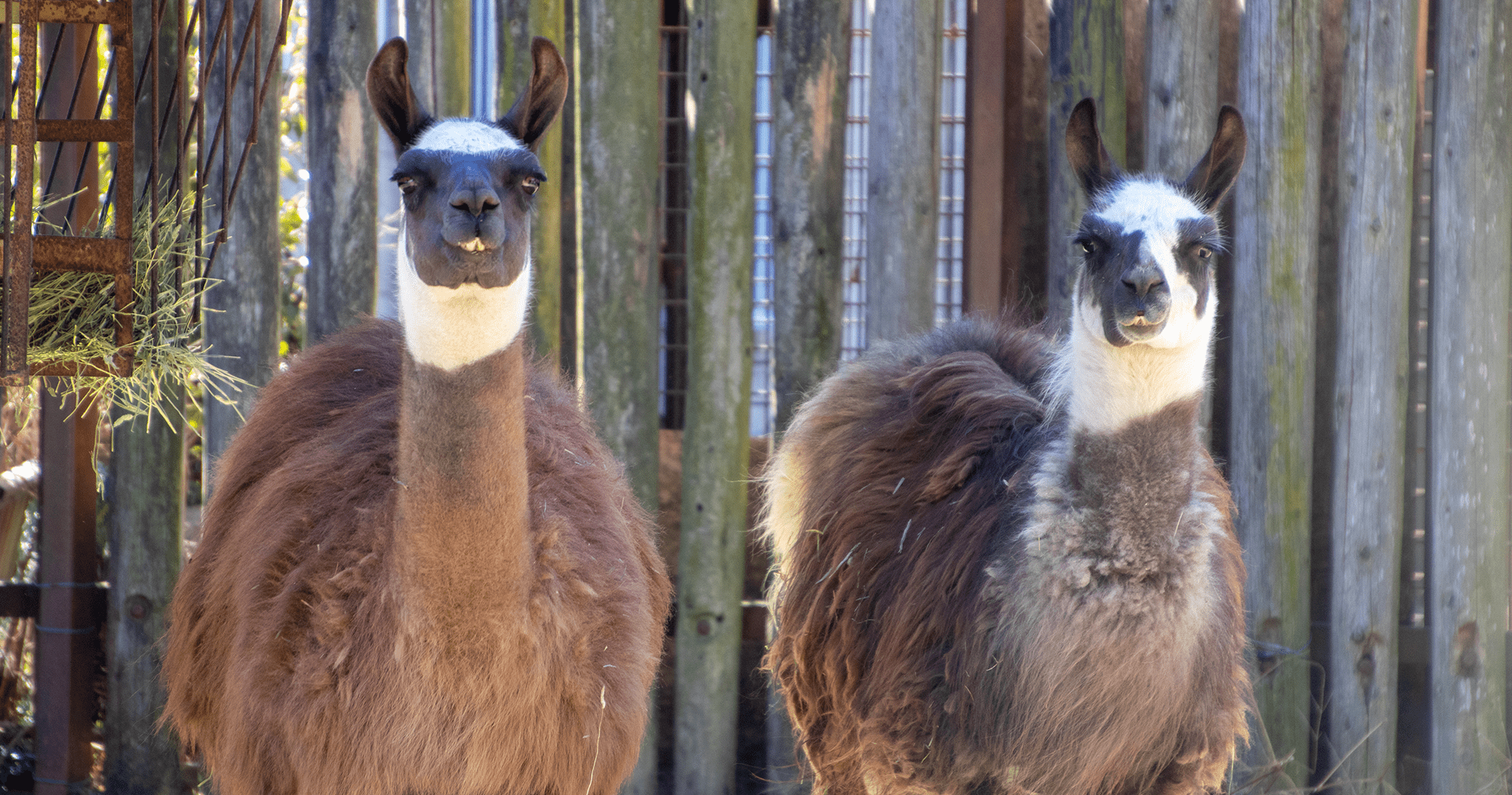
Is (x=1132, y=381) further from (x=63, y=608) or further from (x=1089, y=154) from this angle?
(x=63, y=608)

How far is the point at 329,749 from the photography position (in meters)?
2.48

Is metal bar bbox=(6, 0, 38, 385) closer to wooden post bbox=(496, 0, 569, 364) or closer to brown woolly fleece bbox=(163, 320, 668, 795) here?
brown woolly fleece bbox=(163, 320, 668, 795)

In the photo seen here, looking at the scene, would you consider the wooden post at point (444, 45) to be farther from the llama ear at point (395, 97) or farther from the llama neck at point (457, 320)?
the llama neck at point (457, 320)

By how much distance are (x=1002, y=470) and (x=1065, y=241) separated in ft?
3.63

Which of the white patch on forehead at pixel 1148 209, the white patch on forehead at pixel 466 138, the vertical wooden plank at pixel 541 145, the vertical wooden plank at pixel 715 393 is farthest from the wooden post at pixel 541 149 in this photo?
the white patch on forehead at pixel 1148 209

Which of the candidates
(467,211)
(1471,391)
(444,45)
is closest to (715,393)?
(444,45)

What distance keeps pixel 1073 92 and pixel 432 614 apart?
2.55 m

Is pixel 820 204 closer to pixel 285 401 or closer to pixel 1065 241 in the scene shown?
pixel 1065 241

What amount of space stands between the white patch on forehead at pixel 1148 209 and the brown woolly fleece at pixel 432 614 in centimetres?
131

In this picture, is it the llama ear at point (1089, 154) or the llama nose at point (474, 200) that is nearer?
the llama nose at point (474, 200)

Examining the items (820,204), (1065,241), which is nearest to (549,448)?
(820,204)

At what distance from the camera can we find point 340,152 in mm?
3750

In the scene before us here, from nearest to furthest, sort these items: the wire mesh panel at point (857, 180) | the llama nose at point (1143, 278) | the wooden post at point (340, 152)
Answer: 1. the llama nose at point (1143, 278)
2. the wooden post at point (340, 152)
3. the wire mesh panel at point (857, 180)

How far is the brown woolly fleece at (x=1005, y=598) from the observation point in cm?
264
